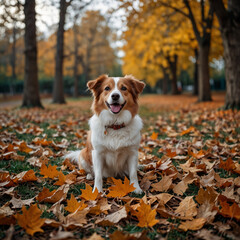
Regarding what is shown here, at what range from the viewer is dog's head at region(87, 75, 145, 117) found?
266cm

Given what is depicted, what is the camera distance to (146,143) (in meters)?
4.37

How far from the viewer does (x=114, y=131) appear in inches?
102

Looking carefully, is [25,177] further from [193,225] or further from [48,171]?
[193,225]

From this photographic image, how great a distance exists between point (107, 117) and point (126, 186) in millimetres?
960

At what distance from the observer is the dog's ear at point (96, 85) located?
289 centimetres

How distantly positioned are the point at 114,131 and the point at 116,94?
18.1 inches

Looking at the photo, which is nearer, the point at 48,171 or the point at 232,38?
the point at 48,171

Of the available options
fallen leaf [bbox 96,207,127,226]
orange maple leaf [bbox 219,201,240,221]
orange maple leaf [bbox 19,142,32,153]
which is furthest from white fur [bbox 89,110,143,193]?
orange maple leaf [bbox 19,142,32,153]

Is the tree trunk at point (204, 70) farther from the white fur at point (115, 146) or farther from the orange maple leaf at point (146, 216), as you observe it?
the orange maple leaf at point (146, 216)

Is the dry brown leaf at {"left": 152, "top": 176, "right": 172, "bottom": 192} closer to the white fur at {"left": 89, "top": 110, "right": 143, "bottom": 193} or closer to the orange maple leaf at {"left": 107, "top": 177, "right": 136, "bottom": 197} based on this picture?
the white fur at {"left": 89, "top": 110, "right": 143, "bottom": 193}

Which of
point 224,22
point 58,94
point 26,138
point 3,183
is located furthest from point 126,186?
point 58,94

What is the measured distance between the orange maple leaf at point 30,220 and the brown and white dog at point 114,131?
867 mm

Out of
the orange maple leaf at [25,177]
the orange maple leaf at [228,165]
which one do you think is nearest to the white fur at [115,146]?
the orange maple leaf at [25,177]

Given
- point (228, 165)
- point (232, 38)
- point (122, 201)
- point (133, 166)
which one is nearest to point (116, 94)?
point (133, 166)
